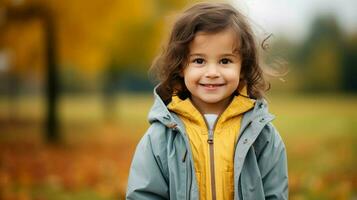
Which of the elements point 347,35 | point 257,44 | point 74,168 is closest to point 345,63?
point 347,35

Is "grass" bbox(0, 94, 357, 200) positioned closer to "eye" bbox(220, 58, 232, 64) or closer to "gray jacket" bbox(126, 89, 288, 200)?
"gray jacket" bbox(126, 89, 288, 200)

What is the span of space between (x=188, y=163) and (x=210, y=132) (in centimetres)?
20

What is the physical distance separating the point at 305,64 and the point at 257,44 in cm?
3765

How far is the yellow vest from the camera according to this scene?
8.17 ft

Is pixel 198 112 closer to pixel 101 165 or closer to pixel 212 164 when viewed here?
pixel 212 164

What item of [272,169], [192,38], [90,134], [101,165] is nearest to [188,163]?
[272,169]

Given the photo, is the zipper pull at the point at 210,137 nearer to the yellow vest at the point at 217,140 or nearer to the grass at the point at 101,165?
the yellow vest at the point at 217,140

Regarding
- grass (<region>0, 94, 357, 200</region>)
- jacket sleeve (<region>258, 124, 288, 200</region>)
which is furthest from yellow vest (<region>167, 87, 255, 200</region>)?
grass (<region>0, 94, 357, 200</region>)

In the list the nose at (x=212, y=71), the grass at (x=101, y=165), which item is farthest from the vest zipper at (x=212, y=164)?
the grass at (x=101, y=165)

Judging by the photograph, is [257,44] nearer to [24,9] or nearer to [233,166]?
[233,166]

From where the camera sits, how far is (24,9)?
10.6 m

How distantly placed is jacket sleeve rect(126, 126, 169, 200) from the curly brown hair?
39cm

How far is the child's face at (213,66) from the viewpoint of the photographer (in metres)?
2.57

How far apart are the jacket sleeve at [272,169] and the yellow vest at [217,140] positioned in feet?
0.54
